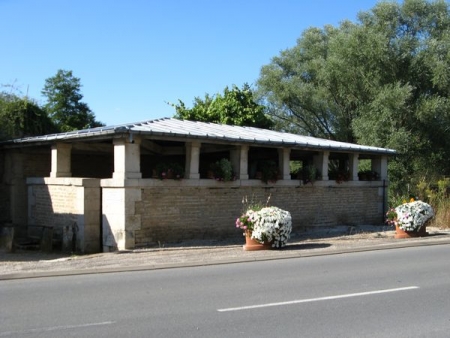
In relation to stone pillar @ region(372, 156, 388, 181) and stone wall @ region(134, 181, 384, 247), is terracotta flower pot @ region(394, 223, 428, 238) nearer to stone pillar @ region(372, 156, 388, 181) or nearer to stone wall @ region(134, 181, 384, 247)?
stone wall @ region(134, 181, 384, 247)

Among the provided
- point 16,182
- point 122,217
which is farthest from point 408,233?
point 16,182

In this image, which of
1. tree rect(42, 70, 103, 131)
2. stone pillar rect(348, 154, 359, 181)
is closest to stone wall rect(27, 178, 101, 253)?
stone pillar rect(348, 154, 359, 181)

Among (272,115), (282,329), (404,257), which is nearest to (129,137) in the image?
(404,257)

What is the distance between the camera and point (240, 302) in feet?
22.1

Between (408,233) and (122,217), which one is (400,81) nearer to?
(408,233)

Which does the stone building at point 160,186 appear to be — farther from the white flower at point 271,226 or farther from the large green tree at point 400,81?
the large green tree at point 400,81

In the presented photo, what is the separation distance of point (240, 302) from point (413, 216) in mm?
9648

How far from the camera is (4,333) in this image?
212 inches

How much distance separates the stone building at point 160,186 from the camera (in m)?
13.2

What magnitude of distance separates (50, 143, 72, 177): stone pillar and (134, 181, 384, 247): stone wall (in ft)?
11.4

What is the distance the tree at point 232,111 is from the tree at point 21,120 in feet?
30.7

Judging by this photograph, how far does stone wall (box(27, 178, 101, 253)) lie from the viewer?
1384 cm

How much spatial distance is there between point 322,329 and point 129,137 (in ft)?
28.1

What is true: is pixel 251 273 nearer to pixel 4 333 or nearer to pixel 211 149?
pixel 4 333
